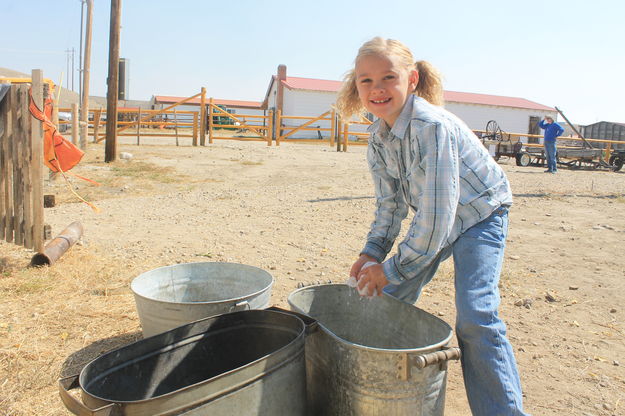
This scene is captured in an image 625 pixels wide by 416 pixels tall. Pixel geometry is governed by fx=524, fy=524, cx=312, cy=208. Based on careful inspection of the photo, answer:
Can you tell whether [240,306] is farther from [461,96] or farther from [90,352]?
[461,96]

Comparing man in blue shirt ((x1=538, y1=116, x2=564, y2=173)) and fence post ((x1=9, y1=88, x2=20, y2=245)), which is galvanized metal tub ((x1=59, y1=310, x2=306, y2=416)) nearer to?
fence post ((x1=9, y1=88, x2=20, y2=245))

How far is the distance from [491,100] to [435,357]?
42709 millimetres

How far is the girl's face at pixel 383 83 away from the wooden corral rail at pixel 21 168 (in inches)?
132

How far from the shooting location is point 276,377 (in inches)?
72.5

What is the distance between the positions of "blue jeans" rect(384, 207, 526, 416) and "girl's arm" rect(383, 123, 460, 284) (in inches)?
8.2

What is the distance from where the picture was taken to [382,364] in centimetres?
185

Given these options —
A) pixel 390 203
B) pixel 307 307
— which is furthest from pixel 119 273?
pixel 390 203

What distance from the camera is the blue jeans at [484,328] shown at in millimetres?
1955

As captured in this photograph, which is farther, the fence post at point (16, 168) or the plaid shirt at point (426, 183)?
the fence post at point (16, 168)

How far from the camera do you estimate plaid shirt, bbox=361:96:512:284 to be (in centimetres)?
191

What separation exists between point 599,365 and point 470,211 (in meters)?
1.62

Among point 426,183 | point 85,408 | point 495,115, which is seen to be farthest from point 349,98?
point 495,115

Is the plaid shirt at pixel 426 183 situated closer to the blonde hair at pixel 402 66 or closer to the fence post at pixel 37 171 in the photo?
the blonde hair at pixel 402 66

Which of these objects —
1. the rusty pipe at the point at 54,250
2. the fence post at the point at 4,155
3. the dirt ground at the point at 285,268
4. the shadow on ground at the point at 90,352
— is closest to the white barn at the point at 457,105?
the dirt ground at the point at 285,268
